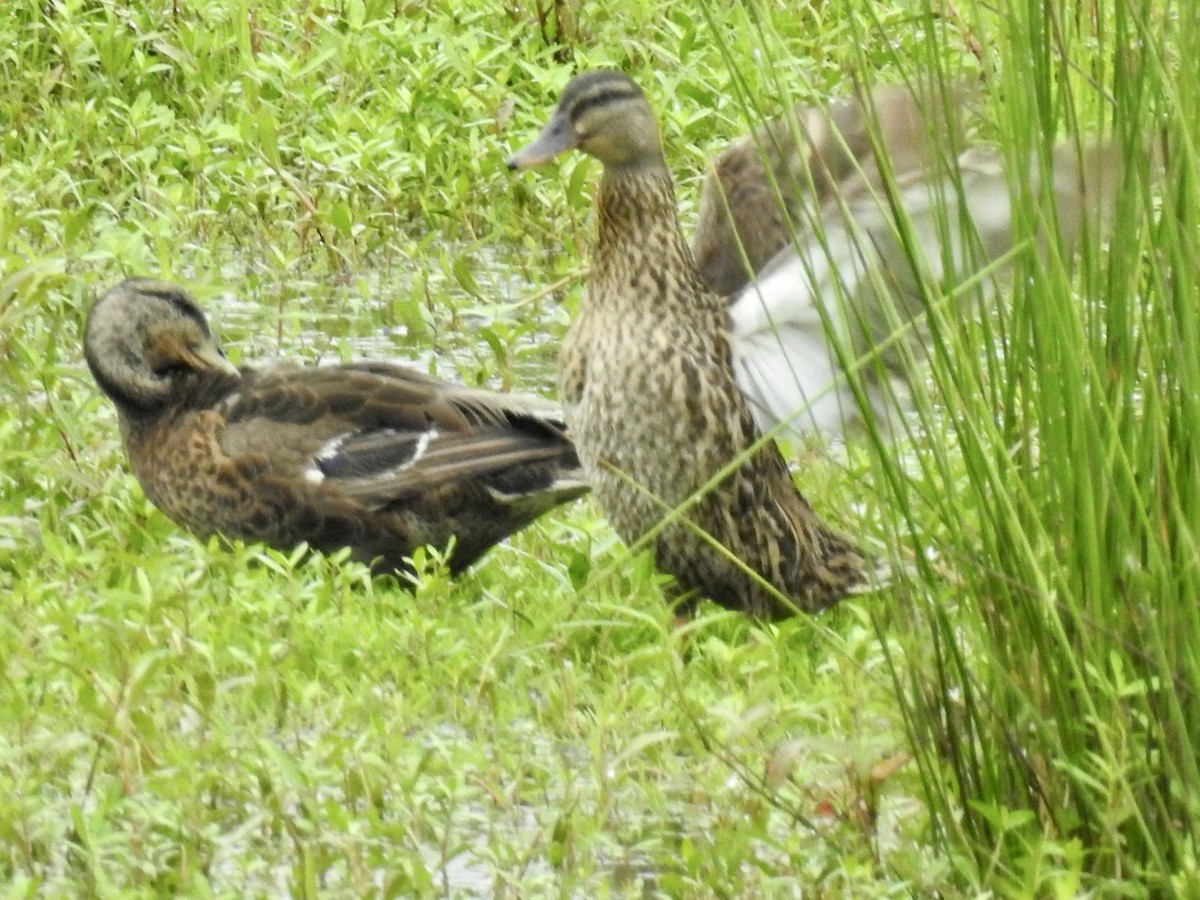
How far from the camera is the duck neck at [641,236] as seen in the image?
17.8ft

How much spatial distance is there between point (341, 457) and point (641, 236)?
3.43ft

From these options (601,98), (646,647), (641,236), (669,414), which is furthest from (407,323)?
(646,647)

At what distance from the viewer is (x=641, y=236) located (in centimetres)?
550

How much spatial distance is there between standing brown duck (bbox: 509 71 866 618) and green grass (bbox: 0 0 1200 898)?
0.46ft

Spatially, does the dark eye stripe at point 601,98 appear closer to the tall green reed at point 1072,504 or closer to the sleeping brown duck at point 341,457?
the sleeping brown duck at point 341,457

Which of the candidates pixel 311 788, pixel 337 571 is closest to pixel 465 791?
pixel 311 788

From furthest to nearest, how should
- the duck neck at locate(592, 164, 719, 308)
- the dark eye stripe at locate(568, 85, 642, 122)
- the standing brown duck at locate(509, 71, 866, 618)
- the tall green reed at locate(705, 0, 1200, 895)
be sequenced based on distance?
the dark eye stripe at locate(568, 85, 642, 122), the duck neck at locate(592, 164, 719, 308), the standing brown duck at locate(509, 71, 866, 618), the tall green reed at locate(705, 0, 1200, 895)

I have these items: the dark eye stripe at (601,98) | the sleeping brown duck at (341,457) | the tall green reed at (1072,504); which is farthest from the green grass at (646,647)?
the dark eye stripe at (601,98)

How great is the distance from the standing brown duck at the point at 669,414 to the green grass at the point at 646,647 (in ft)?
0.46

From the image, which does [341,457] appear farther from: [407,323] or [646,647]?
[407,323]

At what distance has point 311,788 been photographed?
3.93 metres

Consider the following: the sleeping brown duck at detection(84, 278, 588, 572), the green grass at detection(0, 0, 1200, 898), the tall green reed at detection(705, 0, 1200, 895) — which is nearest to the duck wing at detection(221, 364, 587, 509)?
the sleeping brown duck at detection(84, 278, 588, 572)

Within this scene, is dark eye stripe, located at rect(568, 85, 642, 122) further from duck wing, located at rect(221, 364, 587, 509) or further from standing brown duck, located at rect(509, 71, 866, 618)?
duck wing, located at rect(221, 364, 587, 509)

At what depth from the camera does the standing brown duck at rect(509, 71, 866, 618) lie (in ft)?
17.3
